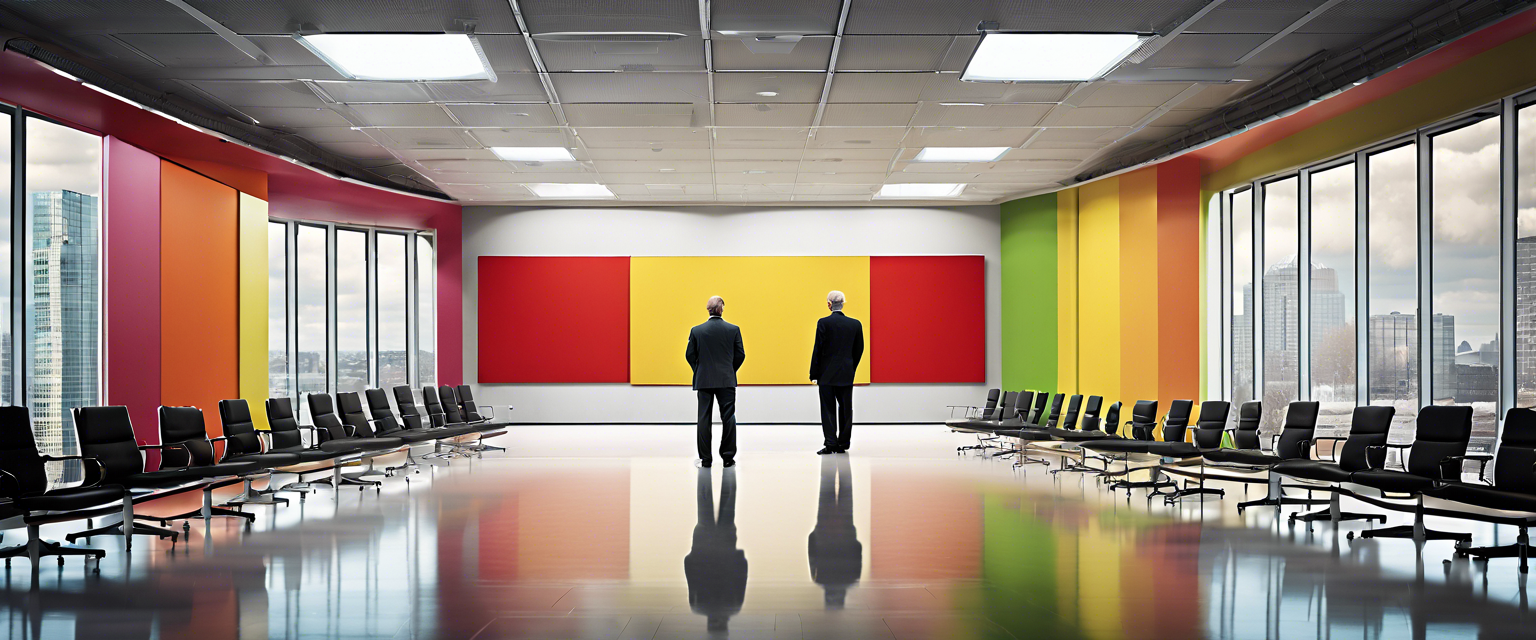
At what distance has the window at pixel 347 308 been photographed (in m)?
12.8

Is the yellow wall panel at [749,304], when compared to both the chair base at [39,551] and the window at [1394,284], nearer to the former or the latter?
the window at [1394,284]

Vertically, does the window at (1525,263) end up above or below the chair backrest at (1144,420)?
above

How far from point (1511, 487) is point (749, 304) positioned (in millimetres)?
10679

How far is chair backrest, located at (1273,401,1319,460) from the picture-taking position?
6766 mm

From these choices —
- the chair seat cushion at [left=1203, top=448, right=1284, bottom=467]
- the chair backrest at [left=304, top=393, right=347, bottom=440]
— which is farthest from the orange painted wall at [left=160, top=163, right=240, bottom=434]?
the chair seat cushion at [left=1203, top=448, right=1284, bottom=467]

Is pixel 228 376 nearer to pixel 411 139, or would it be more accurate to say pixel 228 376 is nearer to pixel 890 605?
pixel 411 139

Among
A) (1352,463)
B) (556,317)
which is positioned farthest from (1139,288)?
(556,317)

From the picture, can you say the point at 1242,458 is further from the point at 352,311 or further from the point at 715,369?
the point at 352,311

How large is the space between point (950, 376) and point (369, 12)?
10.8 metres

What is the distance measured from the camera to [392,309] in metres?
14.2

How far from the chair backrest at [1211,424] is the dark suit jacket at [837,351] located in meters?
3.30

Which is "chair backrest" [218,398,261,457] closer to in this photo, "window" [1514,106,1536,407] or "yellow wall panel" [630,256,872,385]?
"yellow wall panel" [630,256,872,385]

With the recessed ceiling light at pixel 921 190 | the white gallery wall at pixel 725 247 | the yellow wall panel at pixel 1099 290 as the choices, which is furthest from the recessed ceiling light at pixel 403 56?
the yellow wall panel at pixel 1099 290

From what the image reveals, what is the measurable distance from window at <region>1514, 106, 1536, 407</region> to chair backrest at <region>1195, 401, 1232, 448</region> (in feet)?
6.34
